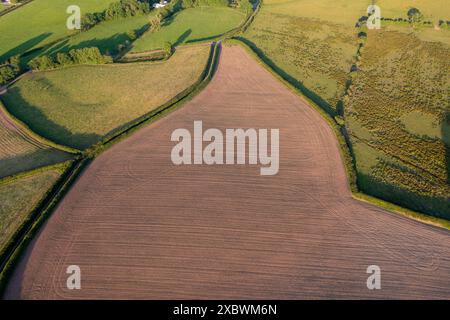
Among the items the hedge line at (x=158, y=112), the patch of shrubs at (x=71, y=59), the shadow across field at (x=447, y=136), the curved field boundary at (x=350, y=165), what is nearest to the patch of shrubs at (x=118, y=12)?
the patch of shrubs at (x=71, y=59)

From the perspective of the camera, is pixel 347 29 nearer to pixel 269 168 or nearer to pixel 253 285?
pixel 269 168

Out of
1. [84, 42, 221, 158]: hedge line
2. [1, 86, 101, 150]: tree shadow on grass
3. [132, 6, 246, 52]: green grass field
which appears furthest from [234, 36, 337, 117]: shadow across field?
[1, 86, 101, 150]: tree shadow on grass

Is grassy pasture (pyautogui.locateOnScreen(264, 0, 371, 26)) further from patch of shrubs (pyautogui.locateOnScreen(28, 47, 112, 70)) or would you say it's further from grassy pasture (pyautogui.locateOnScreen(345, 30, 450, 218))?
patch of shrubs (pyautogui.locateOnScreen(28, 47, 112, 70))

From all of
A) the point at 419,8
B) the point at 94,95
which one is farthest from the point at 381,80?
the point at 94,95

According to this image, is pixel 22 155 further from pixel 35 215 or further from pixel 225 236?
pixel 225 236

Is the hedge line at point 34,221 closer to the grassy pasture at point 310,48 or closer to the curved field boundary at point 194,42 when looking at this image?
the curved field boundary at point 194,42

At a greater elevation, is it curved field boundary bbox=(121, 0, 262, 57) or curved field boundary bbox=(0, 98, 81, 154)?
curved field boundary bbox=(121, 0, 262, 57)

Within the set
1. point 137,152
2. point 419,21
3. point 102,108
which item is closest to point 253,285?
point 137,152
